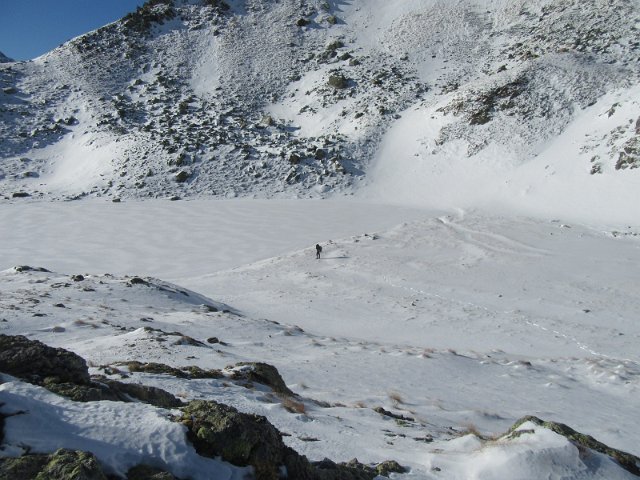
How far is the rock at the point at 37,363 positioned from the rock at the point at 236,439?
1.39 m

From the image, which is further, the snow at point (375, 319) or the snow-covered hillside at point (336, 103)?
the snow-covered hillside at point (336, 103)

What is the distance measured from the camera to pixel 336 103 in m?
50.0

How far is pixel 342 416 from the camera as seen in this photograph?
701cm

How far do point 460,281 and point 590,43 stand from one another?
123ft

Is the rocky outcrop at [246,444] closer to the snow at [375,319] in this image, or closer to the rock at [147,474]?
the snow at [375,319]

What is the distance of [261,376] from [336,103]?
148ft

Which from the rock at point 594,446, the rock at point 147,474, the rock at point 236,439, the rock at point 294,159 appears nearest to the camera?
the rock at point 147,474

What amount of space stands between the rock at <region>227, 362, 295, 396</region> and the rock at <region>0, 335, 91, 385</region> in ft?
11.1

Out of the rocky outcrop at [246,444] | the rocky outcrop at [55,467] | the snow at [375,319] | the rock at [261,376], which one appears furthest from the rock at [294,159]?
the rocky outcrop at [55,467]

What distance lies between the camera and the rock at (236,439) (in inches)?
145

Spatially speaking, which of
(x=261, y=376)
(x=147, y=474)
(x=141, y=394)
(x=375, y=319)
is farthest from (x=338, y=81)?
(x=147, y=474)

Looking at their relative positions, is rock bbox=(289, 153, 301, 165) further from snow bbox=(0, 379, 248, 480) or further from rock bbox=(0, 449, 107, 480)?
rock bbox=(0, 449, 107, 480)

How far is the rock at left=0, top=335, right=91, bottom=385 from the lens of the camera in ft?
14.6

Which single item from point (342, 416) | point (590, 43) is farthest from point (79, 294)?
point (590, 43)
